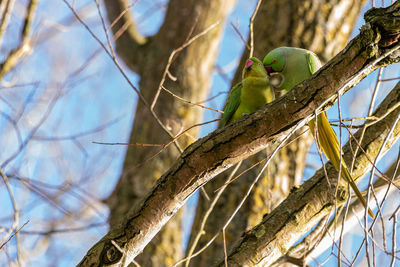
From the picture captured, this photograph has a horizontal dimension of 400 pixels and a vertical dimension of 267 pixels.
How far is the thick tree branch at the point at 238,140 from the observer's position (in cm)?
164

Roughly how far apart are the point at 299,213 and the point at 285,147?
1.21 metres

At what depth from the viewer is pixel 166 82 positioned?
4867mm

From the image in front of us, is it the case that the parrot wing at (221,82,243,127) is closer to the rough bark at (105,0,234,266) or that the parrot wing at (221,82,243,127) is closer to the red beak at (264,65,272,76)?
the red beak at (264,65,272,76)

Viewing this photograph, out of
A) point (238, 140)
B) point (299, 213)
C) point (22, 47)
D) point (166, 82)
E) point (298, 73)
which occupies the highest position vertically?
point (166, 82)

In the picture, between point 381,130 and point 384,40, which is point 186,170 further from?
point 381,130

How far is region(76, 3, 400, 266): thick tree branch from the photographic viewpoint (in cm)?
164

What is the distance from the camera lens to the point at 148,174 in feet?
14.8

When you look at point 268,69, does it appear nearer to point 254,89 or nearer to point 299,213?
point 254,89

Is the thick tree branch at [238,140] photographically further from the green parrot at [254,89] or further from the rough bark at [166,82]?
the rough bark at [166,82]

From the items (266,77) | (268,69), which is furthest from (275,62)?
(266,77)

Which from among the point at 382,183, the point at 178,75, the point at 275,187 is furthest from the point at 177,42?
the point at 382,183

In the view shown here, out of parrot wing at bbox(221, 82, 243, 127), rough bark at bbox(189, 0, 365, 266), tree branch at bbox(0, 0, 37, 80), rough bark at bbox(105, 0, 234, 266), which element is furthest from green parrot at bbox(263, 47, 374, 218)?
rough bark at bbox(105, 0, 234, 266)

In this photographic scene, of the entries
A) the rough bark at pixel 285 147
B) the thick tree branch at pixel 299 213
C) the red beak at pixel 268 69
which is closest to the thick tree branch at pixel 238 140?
the thick tree branch at pixel 299 213

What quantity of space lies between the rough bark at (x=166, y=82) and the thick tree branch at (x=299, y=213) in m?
2.23
